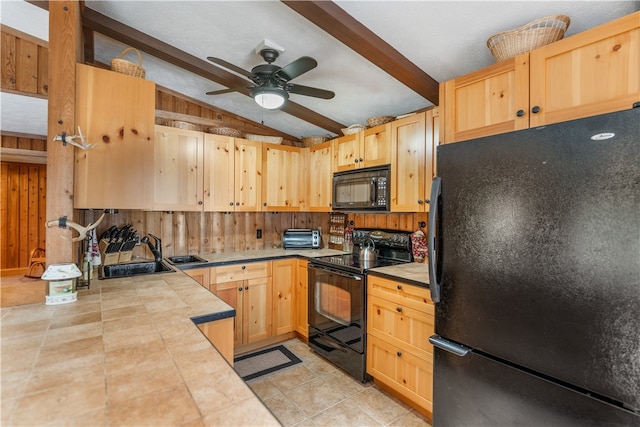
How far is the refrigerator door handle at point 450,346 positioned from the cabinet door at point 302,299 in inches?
64.5

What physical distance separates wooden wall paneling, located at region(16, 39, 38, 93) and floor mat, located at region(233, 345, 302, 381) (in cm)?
263

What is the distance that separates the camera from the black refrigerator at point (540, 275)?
3.37 ft

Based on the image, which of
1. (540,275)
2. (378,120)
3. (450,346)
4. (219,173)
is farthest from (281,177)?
(540,275)

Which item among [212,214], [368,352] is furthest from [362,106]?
[368,352]

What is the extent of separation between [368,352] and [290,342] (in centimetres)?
108

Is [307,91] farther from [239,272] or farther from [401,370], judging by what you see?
[401,370]

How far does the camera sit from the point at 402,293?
82.5 inches

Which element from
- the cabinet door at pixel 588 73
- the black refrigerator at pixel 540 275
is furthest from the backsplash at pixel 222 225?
the cabinet door at pixel 588 73

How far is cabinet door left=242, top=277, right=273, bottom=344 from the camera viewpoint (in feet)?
9.63

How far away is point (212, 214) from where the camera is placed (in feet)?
10.9

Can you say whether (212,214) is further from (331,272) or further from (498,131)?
(498,131)

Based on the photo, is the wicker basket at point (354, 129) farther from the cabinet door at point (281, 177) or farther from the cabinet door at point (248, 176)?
the cabinet door at point (248, 176)

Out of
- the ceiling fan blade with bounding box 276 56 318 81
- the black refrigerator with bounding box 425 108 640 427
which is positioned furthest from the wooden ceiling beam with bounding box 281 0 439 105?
the black refrigerator with bounding box 425 108 640 427

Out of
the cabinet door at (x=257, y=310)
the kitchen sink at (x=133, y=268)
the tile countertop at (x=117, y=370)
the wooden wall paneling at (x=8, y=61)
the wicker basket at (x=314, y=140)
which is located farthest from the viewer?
the wicker basket at (x=314, y=140)
